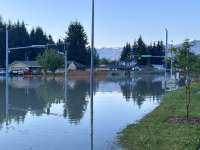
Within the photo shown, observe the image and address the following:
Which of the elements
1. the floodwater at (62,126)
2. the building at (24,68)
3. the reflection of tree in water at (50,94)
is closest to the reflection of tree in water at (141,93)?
the reflection of tree in water at (50,94)

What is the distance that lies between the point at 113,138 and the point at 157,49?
15767 centimetres

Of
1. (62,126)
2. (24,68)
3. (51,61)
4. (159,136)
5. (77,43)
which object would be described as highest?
(77,43)

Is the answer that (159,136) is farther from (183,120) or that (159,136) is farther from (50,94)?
(50,94)

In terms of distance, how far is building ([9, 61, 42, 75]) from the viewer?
101738 mm

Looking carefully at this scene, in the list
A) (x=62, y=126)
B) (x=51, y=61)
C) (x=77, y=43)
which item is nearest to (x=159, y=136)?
(x=62, y=126)

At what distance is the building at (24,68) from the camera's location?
10174 cm

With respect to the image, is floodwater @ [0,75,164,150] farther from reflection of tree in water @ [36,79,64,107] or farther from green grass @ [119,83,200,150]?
reflection of tree in water @ [36,79,64,107]

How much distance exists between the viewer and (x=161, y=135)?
13328mm

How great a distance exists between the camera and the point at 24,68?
109312 mm

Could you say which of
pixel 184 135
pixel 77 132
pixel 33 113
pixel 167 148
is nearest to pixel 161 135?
pixel 184 135

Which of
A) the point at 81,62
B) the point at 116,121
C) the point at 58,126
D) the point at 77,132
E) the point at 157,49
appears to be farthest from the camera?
the point at 157,49

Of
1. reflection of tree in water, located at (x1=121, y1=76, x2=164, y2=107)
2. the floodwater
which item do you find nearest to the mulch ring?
the floodwater

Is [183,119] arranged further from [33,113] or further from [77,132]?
[33,113]

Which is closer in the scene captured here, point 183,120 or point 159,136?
point 159,136
